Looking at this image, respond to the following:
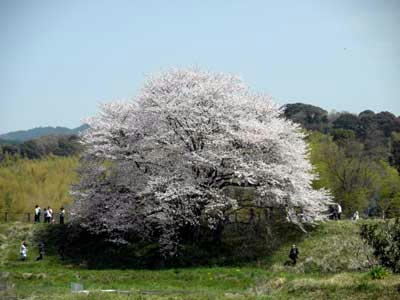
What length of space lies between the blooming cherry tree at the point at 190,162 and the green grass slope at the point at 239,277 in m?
2.75

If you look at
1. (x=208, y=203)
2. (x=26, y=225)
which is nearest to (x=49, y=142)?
(x=26, y=225)

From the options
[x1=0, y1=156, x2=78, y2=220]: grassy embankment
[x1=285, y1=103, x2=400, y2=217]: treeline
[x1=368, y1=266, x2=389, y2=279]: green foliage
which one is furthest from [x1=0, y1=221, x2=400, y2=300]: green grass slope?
[x1=0, y1=156, x2=78, y2=220]: grassy embankment

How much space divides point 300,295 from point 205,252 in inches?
484

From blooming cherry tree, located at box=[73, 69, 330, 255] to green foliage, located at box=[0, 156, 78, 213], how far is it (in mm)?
22961

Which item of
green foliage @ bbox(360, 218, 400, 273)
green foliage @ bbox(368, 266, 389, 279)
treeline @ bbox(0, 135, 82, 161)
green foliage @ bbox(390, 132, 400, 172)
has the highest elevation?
treeline @ bbox(0, 135, 82, 161)

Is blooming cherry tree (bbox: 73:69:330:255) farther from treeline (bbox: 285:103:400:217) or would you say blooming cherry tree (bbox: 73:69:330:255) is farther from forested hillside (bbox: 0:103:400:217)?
treeline (bbox: 285:103:400:217)

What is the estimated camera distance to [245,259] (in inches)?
1148

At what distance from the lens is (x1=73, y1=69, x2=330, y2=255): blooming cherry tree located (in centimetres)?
3094

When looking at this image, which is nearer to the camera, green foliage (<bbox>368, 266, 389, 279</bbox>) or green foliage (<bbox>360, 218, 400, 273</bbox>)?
green foliage (<bbox>360, 218, 400, 273</bbox>)

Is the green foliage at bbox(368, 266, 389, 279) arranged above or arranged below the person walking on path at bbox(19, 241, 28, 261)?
above

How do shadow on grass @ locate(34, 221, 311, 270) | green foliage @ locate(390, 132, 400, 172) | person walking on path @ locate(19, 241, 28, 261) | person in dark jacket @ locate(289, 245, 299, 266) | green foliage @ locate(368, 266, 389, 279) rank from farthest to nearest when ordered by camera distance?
green foliage @ locate(390, 132, 400, 172), person walking on path @ locate(19, 241, 28, 261), shadow on grass @ locate(34, 221, 311, 270), person in dark jacket @ locate(289, 245, 299, 266), green foliage @ locate(368, 266, 389, 279)

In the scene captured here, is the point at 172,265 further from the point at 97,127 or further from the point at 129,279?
the point at 97,127

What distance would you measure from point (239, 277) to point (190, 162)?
8.08 metres

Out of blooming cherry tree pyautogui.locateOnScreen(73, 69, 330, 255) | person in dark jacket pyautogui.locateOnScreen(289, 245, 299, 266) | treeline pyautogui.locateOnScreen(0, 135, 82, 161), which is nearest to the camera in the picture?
person in dark jacket pyautogui.locateOnScreen(289, 245, 299, 266)
